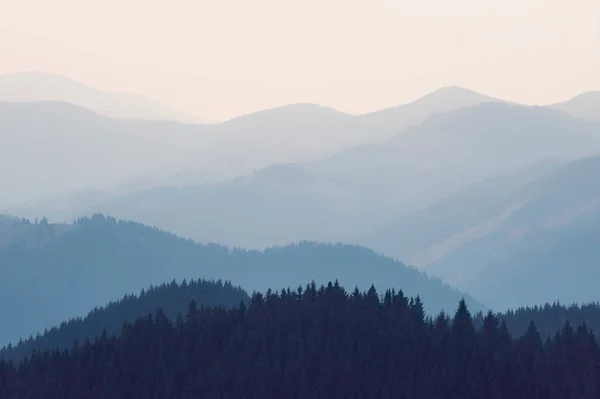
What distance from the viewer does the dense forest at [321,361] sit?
A: 6476 inches

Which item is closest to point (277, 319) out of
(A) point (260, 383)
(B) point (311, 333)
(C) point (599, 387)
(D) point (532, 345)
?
(B) point (311, 333)

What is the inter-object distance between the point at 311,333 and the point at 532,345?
29725 millimetres

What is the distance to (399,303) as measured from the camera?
199250mm

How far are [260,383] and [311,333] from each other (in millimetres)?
14437

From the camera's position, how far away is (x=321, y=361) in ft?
569

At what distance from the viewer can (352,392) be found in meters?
164

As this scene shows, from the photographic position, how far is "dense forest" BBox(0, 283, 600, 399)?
540 ft

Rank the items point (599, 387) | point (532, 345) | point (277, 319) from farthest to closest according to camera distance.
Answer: point (277, 319) < point (532, 345) < point (599, 387)

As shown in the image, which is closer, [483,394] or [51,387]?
[483,394]

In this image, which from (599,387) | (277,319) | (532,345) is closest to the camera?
(599,387)

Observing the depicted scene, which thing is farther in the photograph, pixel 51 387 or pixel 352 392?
pixel 51 387

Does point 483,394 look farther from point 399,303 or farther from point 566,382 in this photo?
point 399,303

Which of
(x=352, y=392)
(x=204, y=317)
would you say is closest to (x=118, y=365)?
(x=204, y=317)

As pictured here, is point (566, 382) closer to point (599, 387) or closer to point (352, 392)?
point (599, 387)
